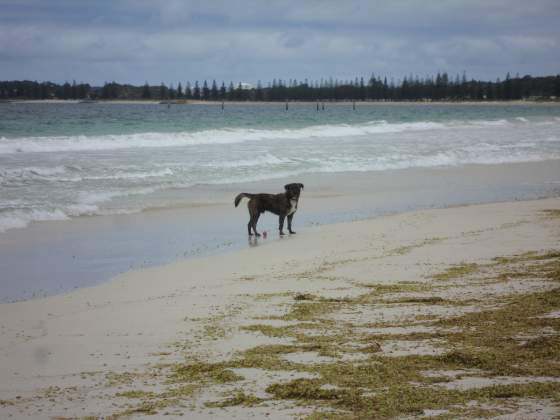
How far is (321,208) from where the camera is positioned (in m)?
14.6

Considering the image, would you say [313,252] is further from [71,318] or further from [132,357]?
[132,357]

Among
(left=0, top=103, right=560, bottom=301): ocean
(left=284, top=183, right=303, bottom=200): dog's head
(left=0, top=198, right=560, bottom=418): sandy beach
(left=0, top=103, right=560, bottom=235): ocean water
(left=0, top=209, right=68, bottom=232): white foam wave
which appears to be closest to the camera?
(left=0, top=198, right=560, bottom=418): sandy beach

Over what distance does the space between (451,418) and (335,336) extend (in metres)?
A: 1.79

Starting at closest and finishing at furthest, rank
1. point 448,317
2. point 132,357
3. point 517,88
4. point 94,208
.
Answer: point 132,357 → point 448,317 → point 94,208 → point 517,88

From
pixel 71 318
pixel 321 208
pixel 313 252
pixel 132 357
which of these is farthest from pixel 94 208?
pixel 132 357

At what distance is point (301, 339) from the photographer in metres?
5.77

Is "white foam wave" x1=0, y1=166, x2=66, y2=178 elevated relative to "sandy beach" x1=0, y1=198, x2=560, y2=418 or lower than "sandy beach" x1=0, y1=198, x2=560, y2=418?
elevated

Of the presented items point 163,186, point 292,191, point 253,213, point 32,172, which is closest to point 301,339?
point 253,213

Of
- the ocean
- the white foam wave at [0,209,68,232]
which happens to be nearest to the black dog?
the ocean

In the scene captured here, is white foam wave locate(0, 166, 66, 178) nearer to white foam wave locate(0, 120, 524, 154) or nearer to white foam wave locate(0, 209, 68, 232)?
white foam wave locate(0, 209, 68, 232)

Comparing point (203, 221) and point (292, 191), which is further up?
point (292, 191)

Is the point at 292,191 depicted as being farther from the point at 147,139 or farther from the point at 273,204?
the point at 147,139

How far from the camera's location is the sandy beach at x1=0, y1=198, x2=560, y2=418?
448cm

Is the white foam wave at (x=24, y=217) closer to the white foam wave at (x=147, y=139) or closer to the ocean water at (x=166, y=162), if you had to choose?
the ocean water at (x=166, y=162)
